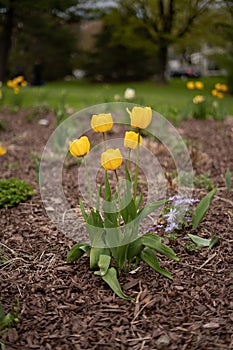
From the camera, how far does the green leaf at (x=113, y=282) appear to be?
183cm

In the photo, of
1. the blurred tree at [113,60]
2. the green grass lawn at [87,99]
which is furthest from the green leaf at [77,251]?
the blurred tree at [113,60]

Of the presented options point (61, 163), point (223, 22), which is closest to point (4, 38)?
point (223, 22)

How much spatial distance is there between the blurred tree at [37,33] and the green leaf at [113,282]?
14.2m

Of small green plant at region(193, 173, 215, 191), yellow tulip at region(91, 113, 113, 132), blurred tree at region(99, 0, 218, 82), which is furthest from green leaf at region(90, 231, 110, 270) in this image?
blurred tree at region(99, 0, 218, 82)

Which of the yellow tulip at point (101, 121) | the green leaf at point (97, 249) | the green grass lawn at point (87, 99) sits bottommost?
the green grass lawn at point (87, 99)

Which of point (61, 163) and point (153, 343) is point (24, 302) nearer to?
point (153, 343)

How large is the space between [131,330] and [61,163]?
265 cm

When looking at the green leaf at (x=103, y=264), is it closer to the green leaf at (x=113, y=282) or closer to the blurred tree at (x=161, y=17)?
the green leaf at (x=113, y=282)

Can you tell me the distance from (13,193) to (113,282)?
1.48m

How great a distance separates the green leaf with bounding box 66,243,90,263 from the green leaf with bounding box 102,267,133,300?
17cm

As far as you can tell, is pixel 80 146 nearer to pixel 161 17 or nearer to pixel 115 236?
pixel 115 236

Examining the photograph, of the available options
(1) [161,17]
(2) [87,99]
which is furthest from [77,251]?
(1) [161,17]

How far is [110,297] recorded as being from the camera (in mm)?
1865

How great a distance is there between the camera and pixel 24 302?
1856 mm
